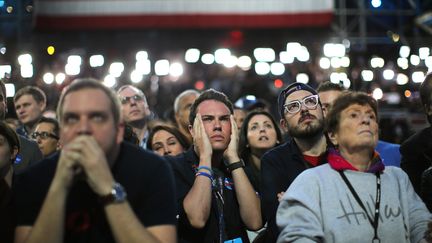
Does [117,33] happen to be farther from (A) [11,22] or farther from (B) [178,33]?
(A) [11,22]

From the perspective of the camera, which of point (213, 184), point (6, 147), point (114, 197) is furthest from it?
point (213, 184)

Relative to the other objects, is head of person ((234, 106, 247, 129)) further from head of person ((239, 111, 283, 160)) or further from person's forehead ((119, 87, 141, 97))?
person's forehead ((119, 87, 141, 97))

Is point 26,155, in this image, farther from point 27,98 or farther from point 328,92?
point 328,92

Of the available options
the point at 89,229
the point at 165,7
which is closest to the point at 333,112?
the point at 89,229

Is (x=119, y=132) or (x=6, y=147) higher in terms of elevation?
(x=119, y=132)

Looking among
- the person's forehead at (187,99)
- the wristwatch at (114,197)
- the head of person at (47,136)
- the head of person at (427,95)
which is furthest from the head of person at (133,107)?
the wristwatch at (114,197)

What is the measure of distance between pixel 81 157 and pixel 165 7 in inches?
865

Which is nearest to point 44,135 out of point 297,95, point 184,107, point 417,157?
point 184,107

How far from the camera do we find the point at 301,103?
570 cm

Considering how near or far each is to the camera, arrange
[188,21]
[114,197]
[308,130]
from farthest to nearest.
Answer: [188,21] → [308,130] → [114,197]

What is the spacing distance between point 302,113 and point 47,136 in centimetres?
341

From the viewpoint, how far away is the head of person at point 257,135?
24.0 feet

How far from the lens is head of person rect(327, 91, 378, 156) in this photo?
14.5ft

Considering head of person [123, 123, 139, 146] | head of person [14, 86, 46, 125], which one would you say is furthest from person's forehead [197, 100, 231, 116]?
head of person [14, 86, 46, 125]
